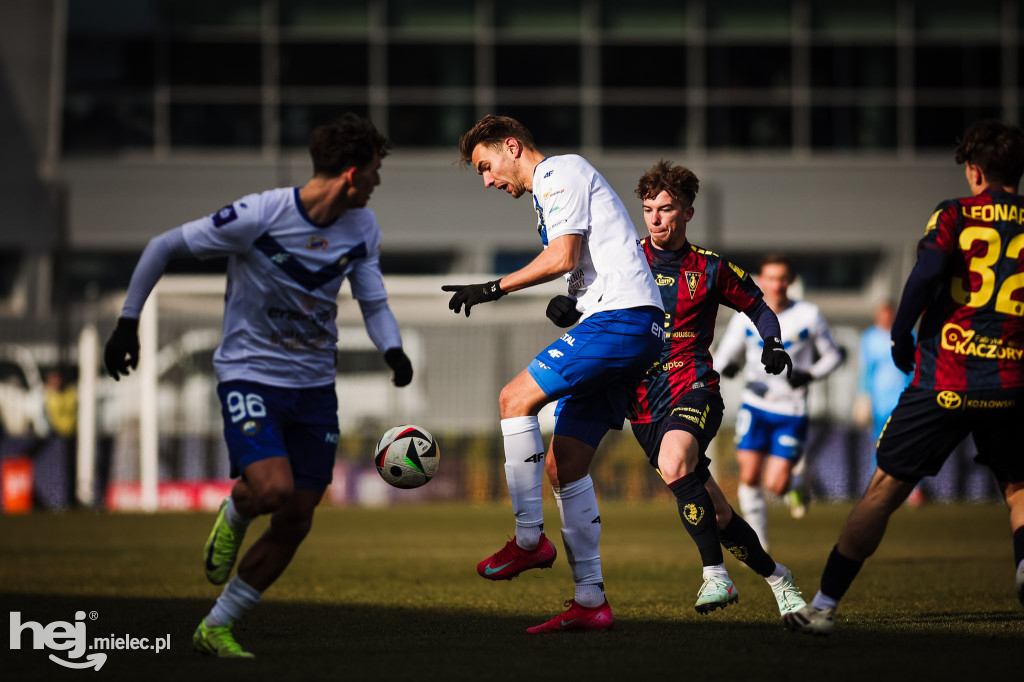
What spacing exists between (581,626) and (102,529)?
31.0 feet

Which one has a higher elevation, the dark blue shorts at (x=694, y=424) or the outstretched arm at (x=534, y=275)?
the outstretched arm at (x=534, y=275)

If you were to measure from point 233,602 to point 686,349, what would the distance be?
2810 mm

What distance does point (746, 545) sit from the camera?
627cm

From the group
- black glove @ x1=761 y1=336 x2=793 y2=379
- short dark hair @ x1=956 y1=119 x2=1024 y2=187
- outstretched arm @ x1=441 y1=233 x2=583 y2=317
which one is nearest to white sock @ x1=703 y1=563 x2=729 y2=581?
black glove @ x1=761 y1=336 x2=793 y2=379

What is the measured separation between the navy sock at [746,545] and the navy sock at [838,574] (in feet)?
1.99

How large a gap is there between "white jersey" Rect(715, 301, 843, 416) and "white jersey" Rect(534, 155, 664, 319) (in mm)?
4010

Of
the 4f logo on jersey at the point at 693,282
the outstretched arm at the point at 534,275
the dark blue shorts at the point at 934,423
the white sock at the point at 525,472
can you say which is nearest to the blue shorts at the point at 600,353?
the white sock at the point at 525,472

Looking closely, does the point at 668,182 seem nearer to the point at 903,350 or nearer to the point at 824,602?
the point at 903,350

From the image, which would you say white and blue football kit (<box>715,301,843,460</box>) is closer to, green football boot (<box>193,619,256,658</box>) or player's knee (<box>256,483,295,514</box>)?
player's knee (<box>256,483,295,514</box>)

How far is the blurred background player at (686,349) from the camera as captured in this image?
6.35 meters

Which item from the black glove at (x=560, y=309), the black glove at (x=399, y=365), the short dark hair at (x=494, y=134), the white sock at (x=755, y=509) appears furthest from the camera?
Result: the white sock at (x=755, y=509)

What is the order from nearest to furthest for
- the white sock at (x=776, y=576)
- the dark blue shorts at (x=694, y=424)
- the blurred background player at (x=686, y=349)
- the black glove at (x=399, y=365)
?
the black glove at (x=399, y=365) < the white sock at (x=776, y=576) < the blurred background player at (x=686, y=349) < the dark blue shorts at (x=694, y=424)

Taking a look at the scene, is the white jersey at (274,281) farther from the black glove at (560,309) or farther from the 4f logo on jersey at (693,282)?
the 4f logo on jersey at (693,282)

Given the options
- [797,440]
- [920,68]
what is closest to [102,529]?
[797,440]
